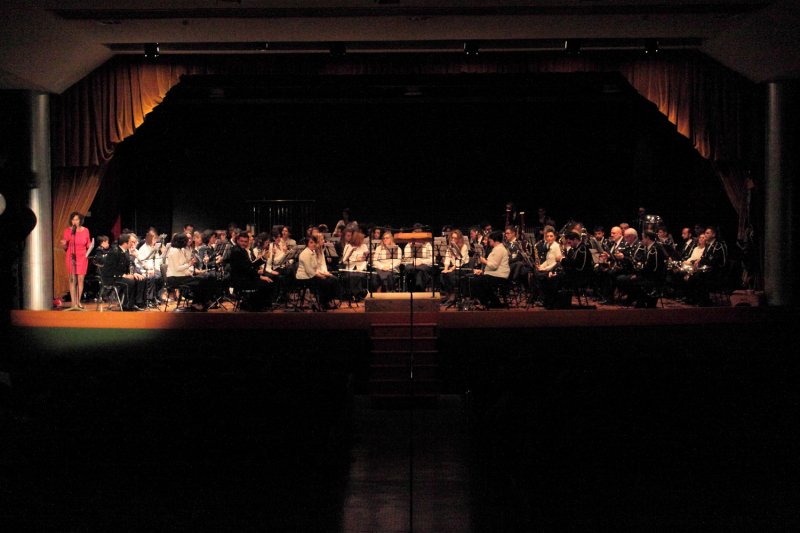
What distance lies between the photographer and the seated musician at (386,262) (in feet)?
37.4

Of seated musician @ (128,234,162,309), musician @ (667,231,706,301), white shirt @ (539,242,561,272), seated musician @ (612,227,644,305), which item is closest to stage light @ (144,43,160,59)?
seated musician @ (128,234,162,309)

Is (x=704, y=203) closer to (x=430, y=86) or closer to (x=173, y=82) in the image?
(x=430, y=86)

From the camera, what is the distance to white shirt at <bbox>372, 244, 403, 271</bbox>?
1159 cm

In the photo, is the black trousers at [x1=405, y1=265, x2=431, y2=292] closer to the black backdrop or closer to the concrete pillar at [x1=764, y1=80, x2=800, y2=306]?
the black backdrop

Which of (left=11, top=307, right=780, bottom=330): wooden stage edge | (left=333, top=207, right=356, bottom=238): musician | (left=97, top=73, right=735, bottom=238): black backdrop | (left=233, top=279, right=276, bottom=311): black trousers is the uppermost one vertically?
(left=97, top=73, right=735, bottom=238): black backdrop

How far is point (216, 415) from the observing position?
5250mm

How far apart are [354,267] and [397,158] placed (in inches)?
163

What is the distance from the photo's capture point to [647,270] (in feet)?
33.4

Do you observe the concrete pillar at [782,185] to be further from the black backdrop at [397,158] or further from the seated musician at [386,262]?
the seated musician at [386,262]

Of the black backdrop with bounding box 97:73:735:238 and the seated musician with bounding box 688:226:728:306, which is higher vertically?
the black backdrop with bounding box 97:73:735:238

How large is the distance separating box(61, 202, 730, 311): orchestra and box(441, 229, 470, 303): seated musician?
2cm

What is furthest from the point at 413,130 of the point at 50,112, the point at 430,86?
the point at 50,112

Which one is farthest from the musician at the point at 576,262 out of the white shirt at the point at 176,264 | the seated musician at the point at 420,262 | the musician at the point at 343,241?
the white shirt at the point at 176,264

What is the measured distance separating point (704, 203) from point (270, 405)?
10377 mm
